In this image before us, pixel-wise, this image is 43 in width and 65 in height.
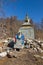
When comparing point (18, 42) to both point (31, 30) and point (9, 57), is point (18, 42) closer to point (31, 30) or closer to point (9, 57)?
point (9, 57)

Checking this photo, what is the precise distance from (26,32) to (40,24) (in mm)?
29370

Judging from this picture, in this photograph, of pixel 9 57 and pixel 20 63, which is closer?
pixel 20 63

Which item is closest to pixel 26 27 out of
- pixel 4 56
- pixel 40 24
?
pixel 4 56

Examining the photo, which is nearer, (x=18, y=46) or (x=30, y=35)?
(x=18, y=46)

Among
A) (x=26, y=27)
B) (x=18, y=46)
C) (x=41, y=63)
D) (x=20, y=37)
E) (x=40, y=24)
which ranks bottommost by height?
(x=41, y=63)

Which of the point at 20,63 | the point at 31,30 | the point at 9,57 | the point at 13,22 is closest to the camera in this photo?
the point at 20,63

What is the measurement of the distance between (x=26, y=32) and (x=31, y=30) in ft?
2.32

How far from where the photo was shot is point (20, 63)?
19.4ft

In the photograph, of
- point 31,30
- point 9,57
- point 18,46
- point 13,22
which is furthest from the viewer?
point 13,22

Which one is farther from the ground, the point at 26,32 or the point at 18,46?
the point at 26,32

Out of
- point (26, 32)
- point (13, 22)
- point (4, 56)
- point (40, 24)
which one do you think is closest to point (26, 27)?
point (26, 32)

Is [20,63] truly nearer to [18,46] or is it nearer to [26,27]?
[18,46]

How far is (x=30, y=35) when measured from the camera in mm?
17062

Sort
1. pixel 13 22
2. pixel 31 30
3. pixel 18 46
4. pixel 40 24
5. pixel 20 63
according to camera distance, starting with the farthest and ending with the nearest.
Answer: pixel 40 24 → pixel 13 22 → pixel 31 30 → pixel 18 46 → pixel 20 63
